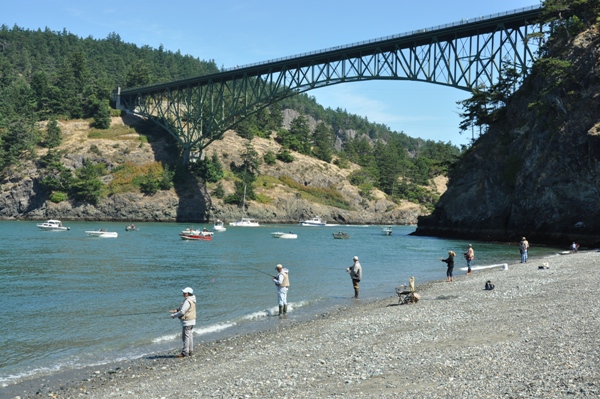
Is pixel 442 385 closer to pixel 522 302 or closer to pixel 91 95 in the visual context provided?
pixel 522 302

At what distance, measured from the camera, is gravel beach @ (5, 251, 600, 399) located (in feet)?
Result: 35.9

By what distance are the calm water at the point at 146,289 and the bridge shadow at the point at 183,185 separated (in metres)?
58.8

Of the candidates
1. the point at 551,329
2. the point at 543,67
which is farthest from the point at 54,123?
the point at 551,329

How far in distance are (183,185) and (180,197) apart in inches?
130

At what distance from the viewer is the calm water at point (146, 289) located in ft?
62.1

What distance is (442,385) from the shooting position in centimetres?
1095

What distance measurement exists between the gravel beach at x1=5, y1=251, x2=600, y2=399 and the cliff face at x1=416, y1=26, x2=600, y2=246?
3839 cm

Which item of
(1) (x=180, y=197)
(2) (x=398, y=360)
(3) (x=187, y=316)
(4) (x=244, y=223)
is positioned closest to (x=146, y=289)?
(3) (x=187, y=316)

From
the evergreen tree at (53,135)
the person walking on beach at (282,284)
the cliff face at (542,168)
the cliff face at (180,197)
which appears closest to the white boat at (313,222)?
the cliff face at (180,197)

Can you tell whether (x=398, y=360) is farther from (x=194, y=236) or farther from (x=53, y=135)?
(x=53, y=135)

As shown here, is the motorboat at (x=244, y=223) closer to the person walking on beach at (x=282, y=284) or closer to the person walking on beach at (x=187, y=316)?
the person walking on beach at (x=282, y=284)

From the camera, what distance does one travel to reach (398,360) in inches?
529

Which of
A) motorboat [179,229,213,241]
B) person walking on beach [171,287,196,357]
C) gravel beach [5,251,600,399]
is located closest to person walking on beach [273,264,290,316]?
gravel beach [5,251,600,399]

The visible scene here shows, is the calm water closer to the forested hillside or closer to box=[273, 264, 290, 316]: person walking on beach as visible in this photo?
box=[273, 264, 290, 316]: person walking on beach
